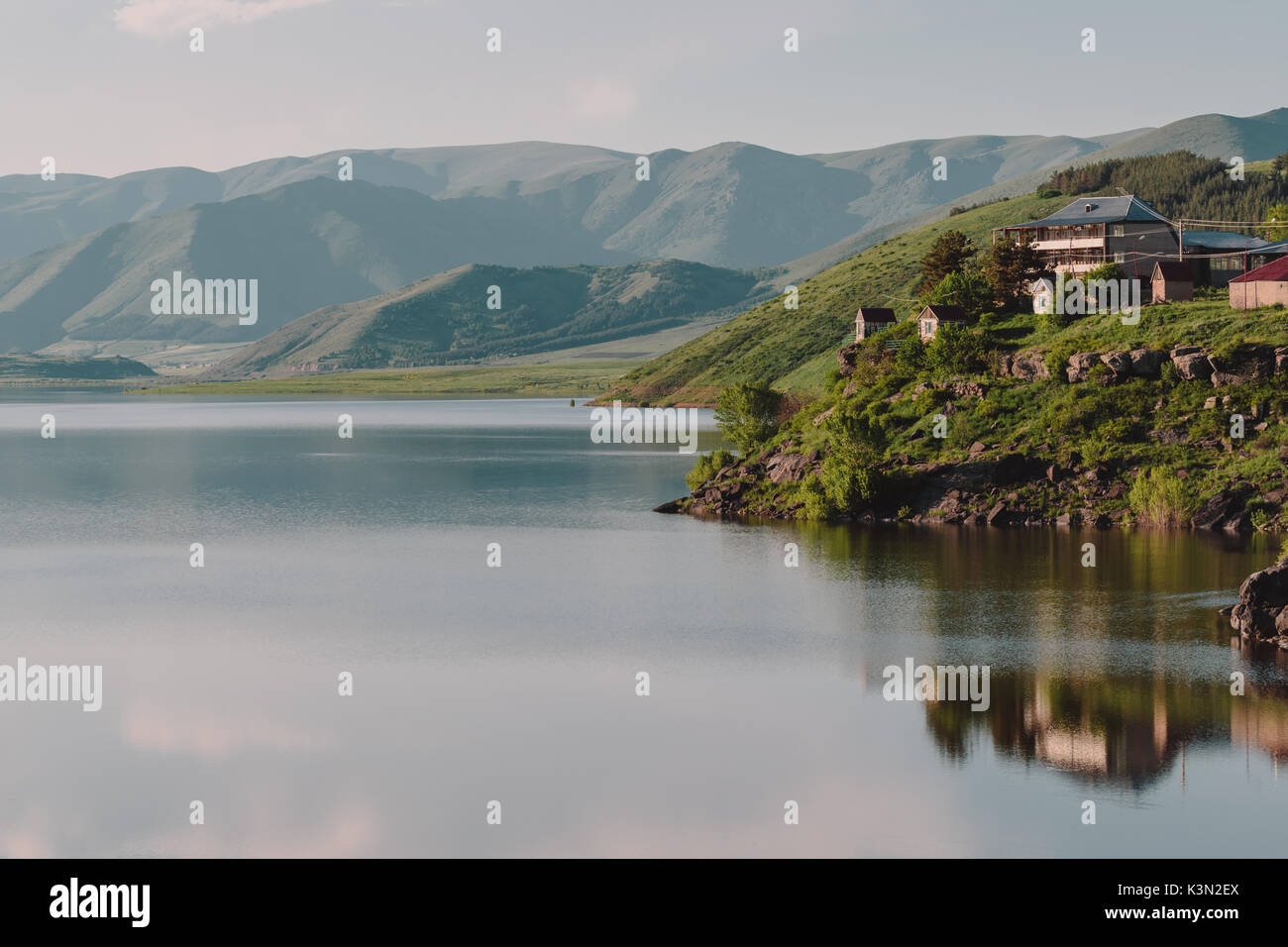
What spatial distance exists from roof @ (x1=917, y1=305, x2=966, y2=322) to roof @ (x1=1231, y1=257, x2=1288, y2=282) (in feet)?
67.3

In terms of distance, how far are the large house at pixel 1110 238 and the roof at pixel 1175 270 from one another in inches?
443

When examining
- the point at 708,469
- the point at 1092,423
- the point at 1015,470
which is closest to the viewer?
the point at 1092,423

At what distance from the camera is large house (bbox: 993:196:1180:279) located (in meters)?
124

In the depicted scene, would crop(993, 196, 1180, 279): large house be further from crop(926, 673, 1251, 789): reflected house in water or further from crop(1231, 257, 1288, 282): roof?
crop(926, 673, 1251, 789): reflected house in water

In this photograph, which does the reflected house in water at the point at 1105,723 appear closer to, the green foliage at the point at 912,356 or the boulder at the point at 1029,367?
the boulder at the point at 1029,367

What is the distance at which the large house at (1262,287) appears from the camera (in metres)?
97.7

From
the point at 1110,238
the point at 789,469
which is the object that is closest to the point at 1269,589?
the point at 789,469

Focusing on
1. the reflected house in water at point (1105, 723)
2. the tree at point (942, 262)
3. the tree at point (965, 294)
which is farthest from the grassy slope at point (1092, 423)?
the reflected house in water at point (1105, 723)

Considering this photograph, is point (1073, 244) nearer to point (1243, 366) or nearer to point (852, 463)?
point (1243, 366)

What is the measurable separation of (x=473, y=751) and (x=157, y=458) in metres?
134

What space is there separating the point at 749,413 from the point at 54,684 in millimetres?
72714

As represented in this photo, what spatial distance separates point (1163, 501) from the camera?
85.2 metres

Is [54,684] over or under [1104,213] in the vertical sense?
under
